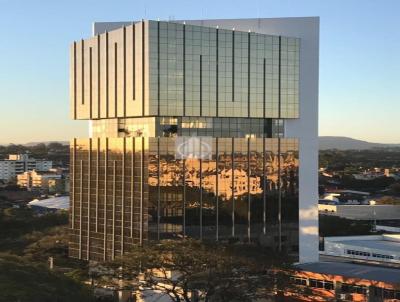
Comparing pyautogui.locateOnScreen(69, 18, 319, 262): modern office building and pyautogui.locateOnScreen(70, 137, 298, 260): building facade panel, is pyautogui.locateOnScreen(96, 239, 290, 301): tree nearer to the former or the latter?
pyautogui.locateOnScreen(70, 137, 298, 260): building facade panel

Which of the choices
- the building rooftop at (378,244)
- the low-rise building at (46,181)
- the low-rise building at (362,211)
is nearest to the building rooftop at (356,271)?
the building rooftop at (378,244)

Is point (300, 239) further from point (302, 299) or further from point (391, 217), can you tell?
point (391, 217)

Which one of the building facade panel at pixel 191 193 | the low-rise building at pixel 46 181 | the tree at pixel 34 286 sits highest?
the building facade panel at pixel 191 193

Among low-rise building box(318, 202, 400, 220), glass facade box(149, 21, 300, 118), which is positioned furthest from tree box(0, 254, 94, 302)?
low-rise building box(318, 202, 400, 220)

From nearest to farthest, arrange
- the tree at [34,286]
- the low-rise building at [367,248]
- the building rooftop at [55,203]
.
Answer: the tree at [34,286], the low-rise building at [367,248], the building rooftop at [55,203]

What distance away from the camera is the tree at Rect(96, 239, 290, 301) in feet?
112

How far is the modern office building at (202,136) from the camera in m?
44.8

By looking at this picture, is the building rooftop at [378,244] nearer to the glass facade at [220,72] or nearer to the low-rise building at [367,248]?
the low-rise building at [367,248]

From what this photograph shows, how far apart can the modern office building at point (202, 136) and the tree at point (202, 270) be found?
9.16 m

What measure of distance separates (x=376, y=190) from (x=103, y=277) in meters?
130

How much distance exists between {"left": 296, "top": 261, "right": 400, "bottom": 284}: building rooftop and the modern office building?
114 inches

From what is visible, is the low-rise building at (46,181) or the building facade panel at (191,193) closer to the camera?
the building facade panel at (191,193)

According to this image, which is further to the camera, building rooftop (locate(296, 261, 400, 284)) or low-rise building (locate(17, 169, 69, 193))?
low-rise building (locate(17, 169, 69, 193))

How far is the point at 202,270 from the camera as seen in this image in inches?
1347
